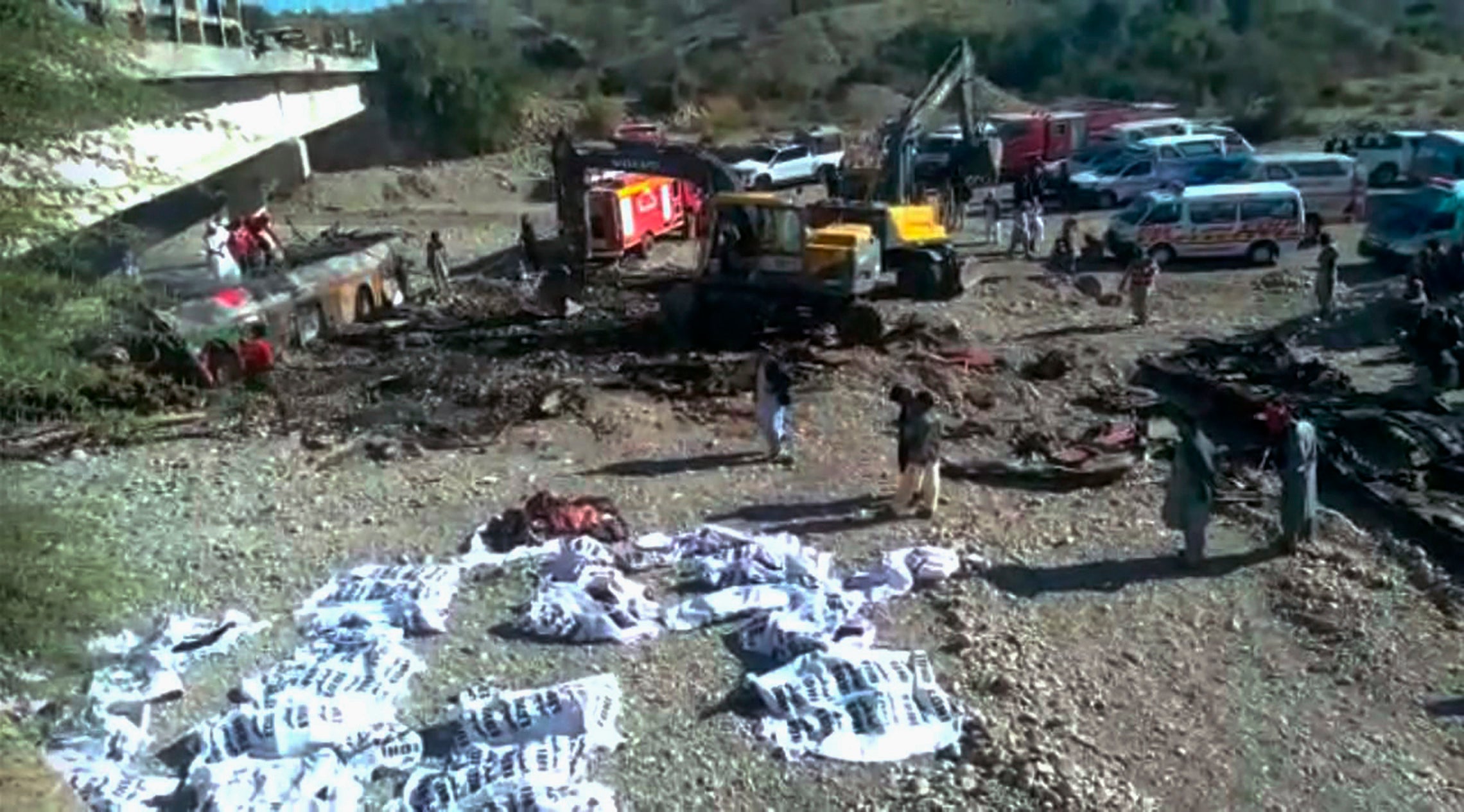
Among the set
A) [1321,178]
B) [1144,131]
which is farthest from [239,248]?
[1144,131]

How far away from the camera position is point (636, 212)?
100 feet

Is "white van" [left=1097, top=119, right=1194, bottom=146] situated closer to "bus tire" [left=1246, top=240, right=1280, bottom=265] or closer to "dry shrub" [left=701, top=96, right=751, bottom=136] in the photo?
"bus tire" [left=1246, top=240, right=1280, bottom=265]

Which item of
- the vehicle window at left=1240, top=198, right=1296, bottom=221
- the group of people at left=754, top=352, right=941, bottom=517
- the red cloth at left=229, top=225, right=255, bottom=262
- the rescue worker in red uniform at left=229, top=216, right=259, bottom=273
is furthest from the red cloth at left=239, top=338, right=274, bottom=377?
the vehicle window at left=1240, top=198, right=1296, bottom=221

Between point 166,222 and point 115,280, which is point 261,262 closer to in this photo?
point 166,222

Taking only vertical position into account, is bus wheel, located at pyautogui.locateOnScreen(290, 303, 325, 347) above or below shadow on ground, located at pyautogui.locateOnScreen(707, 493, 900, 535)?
above

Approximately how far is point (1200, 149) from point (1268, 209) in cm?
912

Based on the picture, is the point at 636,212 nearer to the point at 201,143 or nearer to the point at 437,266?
the point at 437,266

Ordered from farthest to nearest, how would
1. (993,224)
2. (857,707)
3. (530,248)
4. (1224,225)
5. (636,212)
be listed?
(993,224), (636,212), (530,248), (1224,225), (857,707)

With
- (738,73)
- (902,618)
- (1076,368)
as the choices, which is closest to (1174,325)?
(1076,368)

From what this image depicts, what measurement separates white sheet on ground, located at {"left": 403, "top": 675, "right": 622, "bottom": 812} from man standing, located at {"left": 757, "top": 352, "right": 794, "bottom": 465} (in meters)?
5.76

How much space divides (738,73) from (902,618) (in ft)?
193

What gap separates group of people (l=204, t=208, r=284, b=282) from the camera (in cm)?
2442

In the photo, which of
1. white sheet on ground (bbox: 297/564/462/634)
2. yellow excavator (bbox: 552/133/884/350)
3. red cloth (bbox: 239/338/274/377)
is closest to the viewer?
white sheet on ground (bbox: 297/564/462/634)

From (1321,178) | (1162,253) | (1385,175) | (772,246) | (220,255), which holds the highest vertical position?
(772,246)
